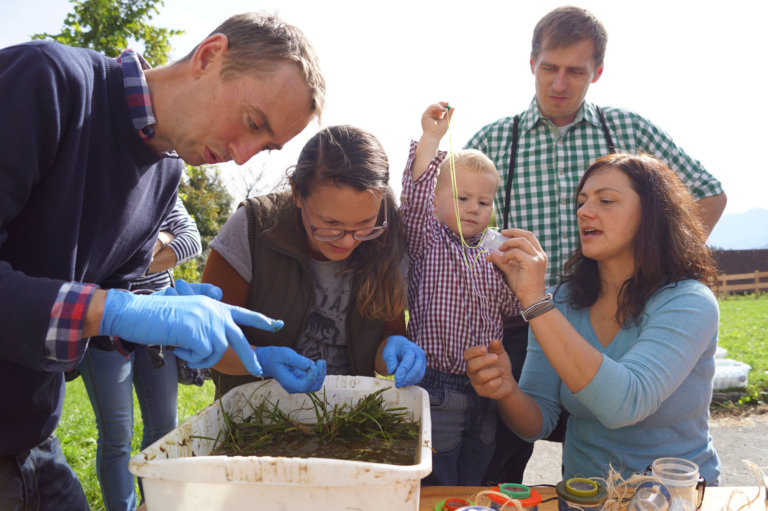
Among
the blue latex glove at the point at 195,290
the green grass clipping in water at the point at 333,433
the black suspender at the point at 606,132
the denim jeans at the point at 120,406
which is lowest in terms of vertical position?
the denim jeans at the point at 120,406

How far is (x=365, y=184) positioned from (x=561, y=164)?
57.6 inches

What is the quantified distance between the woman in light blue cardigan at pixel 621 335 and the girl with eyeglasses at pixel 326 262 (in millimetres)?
364

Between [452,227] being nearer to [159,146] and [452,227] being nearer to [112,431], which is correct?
[159,146]

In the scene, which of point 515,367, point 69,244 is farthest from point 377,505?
point 515,367

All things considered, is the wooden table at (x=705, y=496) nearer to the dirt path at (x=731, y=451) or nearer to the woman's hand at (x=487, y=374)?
the woman's hand at (x=487, y=374)

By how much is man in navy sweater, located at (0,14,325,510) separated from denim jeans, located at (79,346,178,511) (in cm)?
111

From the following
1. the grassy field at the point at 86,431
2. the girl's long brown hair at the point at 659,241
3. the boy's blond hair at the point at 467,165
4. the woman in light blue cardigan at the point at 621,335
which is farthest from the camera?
the grassy field at the point at 86,431

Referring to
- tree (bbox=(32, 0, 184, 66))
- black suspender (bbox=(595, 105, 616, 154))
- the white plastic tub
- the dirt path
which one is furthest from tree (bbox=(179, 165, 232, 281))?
the white plastic tub

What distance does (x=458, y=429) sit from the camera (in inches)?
84.7

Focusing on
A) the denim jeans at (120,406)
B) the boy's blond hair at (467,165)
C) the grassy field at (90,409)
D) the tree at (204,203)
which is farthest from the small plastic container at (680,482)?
the tree at (204,203)

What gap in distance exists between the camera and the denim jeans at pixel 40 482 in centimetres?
133

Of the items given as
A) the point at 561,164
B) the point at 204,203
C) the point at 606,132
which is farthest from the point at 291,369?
the point at 204,203

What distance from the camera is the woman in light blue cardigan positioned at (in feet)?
5.59

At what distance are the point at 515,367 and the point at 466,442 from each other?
48 cm
